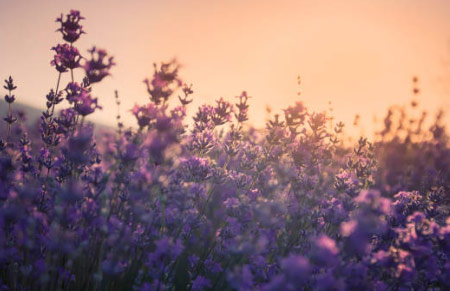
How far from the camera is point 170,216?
283cm

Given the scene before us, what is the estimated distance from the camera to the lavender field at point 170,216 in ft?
7.32

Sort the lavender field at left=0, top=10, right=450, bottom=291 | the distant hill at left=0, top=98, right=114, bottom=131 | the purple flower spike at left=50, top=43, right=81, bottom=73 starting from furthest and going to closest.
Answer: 1. the distant hill at left=0, top=98, right=114, bottom=131
2. the purple flower spike at left=50, top=43, right=81, bottom=73
3. the lavender field at left=0, top=10, right=450, bottom=291

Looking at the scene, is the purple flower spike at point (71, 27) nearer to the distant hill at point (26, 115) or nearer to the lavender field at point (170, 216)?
the lavender field at point (170, 216)

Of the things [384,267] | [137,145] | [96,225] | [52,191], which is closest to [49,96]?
[52,191]

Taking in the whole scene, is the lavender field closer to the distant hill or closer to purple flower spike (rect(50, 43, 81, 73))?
purple flower spike (rect(50, 43, 81, 73))

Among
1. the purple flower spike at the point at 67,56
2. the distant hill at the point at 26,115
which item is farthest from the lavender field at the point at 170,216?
the distant hill at the point at 26,115

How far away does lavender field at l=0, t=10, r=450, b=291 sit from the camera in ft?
7.32

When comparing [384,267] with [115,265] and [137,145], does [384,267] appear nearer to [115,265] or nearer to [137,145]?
[115,265]

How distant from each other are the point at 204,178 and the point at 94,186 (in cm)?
101

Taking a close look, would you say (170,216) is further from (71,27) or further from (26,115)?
(26,115)

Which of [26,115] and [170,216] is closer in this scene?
[170,216]

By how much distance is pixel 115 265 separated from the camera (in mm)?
2199

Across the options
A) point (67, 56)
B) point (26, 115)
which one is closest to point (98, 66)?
point (67, 56)

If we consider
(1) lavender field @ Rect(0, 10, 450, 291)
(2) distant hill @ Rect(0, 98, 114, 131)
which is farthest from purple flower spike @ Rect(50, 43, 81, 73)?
(2) distant hill @ Rect(0, 98, 114, 131)
